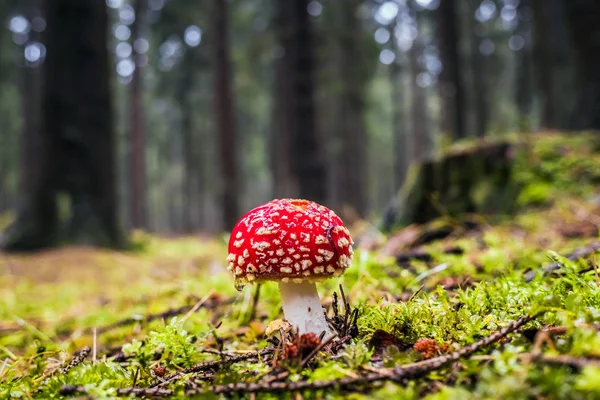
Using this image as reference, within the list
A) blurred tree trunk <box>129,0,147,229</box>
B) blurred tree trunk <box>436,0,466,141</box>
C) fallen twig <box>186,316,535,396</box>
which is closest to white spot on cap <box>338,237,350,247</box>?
fallen twig <box>186,316,535,396</box>

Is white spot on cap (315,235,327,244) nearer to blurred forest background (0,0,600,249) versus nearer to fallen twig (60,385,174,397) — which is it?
fallen twig (60,385,174,397)

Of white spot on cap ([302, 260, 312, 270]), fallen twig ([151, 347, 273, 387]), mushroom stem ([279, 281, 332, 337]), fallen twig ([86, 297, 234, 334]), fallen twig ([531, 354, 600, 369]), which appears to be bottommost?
fallen twig ([86, 297, 234, 334])

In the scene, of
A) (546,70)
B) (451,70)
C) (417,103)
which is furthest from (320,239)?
(417,103)

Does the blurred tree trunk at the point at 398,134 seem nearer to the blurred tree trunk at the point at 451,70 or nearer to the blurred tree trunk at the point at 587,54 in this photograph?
the blurred tree trunk at the point at 451,70

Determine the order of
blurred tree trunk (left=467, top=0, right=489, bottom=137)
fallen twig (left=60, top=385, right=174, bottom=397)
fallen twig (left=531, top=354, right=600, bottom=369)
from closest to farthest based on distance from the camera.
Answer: fallen twig (left=531, top=354, right=600, bottom=369)
fallen twig (left=60, top=385, right=174, bottom=397)
blurred tree trunk (left=467, top=0, right=489, bottom=137)

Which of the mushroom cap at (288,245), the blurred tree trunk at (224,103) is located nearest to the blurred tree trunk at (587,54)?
the mushroom cap at (288,245)

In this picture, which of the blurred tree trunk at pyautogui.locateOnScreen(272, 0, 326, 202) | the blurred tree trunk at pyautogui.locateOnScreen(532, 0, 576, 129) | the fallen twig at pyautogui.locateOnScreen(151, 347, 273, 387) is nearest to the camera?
the fallen twig at pyautogui.locateOnScreen(151, 347, 273, 387)

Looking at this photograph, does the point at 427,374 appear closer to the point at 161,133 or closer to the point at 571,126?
the point at 571,126

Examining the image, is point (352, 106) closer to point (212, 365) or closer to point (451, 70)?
point (451, 70)
